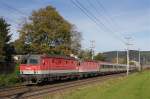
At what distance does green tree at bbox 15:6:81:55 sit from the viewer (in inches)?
2790

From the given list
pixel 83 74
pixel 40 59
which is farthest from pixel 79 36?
pixel 40 59

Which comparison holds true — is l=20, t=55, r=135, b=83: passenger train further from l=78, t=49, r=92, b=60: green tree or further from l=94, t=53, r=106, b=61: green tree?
l=94, t=53, r=106, b=61: green tree

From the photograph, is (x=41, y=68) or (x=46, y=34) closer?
(x=41, y=68)

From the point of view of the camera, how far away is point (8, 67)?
50125 millimetres

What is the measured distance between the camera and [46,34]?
72812 millimetres

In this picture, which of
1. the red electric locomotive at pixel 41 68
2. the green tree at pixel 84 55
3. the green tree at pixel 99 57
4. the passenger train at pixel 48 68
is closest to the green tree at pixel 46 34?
the green tree at pixel 84 55

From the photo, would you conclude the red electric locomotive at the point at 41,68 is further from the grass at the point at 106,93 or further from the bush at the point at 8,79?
the grass at the point at 106,93

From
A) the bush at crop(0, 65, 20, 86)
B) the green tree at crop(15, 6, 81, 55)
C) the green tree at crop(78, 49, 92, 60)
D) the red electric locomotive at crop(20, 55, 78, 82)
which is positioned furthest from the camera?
the green tree at crop(78, 49, 92, 60)

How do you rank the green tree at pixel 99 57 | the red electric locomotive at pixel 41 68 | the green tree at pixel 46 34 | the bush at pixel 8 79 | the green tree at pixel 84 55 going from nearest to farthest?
the red electric locomotive at pixel 41 68 < the bush at pixel 8 79 < the green tree at pixel 46 34 < the green tree at pixel 84 55 < the green tree at pixel 99 57

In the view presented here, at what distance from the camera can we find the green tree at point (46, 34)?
70.9 meters

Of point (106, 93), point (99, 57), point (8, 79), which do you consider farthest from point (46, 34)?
point (99, 57)

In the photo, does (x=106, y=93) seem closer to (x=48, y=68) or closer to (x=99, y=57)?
(x=48, y=68)

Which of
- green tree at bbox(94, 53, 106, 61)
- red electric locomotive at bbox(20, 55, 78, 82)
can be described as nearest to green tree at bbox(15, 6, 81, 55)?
red electric locomotive at bbox(20, 55, 78, 82)

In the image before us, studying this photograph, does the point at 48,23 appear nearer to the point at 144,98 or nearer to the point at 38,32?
the point at 38,32
